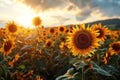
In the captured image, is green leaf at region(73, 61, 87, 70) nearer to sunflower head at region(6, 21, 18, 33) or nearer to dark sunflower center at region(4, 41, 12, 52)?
dark sunflower center at region(4, 41, 12, 52)

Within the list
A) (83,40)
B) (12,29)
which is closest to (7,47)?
(83,40)

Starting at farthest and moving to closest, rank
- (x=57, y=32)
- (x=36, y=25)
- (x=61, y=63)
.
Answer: (x=57, y=32) < (x=36, y=25) < (x=61, y=63)

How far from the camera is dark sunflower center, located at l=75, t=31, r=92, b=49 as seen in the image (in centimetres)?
641

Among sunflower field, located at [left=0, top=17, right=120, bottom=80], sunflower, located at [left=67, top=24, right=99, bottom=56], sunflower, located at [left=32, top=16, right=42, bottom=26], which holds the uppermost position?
sunflower, located at [left=32, top=16, right=42, bottom=26]

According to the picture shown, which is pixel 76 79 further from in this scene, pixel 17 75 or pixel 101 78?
pixel 17 75

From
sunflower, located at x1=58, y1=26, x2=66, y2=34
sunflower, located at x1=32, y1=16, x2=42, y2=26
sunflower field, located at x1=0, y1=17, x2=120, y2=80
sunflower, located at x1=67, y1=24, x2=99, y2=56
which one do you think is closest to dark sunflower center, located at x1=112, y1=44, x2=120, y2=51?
sunflower field, located at x1=0, y1=17, x2=120, y2=80

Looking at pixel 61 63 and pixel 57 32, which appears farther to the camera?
pixel 57 32

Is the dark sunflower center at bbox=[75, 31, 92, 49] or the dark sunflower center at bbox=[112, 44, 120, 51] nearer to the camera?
the dark sunflower center at bbox=[75, 31, 92, 49]

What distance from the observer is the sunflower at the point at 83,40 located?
21.1 ft

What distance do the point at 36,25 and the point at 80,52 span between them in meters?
Answer: 7.65

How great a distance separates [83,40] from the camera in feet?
21.1

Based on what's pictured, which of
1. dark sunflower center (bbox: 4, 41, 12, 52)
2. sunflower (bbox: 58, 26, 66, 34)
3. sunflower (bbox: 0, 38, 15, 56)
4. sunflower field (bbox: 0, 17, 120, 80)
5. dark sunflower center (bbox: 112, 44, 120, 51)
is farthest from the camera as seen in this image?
sunflower (bbox: 58, 26, 66, 34)

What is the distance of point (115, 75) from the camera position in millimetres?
7633

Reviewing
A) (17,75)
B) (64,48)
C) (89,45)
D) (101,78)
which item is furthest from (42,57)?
(89,45)
